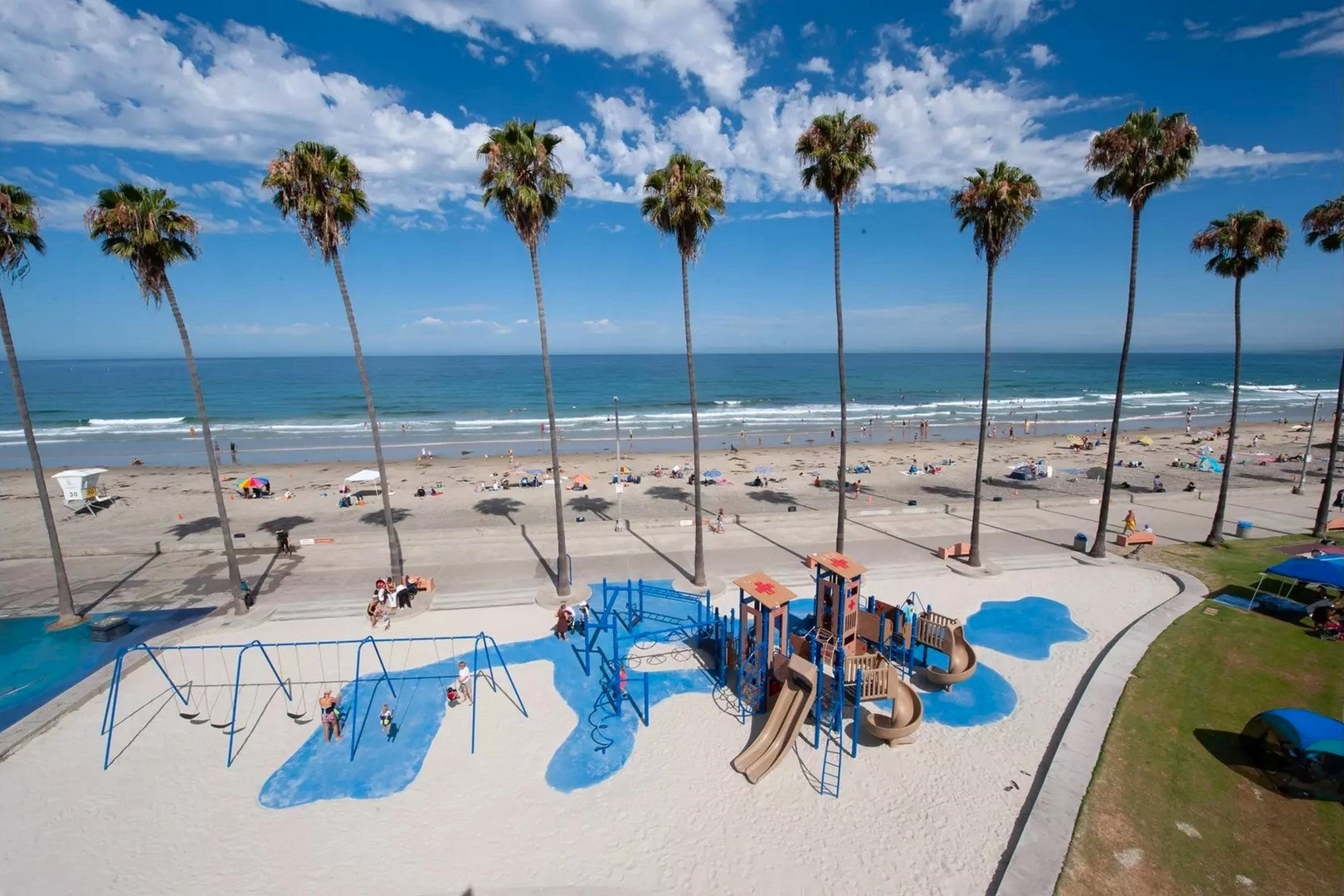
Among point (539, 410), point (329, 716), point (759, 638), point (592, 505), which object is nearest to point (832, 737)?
point (759, 638)

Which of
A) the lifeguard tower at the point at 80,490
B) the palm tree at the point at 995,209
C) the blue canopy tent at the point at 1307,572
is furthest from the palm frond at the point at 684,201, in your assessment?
the lifeguard tower at the point at 80,490

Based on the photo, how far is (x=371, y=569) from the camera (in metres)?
22.2

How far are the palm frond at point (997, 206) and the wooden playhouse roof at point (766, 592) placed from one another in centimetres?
1371

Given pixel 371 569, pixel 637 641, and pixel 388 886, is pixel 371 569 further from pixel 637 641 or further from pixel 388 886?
pixel 388 886

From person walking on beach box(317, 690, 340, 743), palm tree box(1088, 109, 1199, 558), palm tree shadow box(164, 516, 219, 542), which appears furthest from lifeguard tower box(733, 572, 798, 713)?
palm tree shadow box(164, 516, 219, 542)

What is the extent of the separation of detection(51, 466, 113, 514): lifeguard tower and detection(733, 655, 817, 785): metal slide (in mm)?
38370

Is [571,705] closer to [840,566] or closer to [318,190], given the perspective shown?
[840,566]

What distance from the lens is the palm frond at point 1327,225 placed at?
2073cm

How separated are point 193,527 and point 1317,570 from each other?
43970mm

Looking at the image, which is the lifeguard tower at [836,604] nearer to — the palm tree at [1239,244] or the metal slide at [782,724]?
the metal slide at [782,724]

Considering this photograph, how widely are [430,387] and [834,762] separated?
122 metres

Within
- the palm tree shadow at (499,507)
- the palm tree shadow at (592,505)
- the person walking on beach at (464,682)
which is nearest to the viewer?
the person walking on beach at (464,682)

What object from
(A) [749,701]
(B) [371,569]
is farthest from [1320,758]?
(B) [371,569]

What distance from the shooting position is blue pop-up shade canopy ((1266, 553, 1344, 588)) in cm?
1546
